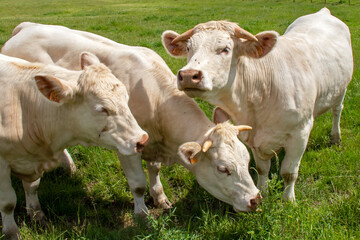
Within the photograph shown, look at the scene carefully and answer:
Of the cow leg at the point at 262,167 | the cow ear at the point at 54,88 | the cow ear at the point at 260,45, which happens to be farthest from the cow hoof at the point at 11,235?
the cow ear at the point at 260,45

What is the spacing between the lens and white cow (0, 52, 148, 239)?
11.3 feet

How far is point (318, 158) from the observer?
200 inches

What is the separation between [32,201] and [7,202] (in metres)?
0.50

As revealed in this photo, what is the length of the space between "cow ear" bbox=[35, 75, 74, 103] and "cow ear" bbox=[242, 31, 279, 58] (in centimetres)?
180

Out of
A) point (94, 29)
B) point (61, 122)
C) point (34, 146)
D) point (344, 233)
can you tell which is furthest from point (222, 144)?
point (94, 29)

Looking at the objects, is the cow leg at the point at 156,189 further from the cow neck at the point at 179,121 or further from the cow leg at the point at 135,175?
the cow neck at the point at 179,121

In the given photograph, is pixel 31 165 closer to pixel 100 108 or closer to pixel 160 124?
pixel 100 108

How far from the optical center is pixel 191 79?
3.27 metres

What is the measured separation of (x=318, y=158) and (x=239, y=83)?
1.89 meters

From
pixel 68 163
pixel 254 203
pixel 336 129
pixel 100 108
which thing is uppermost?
pixel 100 108

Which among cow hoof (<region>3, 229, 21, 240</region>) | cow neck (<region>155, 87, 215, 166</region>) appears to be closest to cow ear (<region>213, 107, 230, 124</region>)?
cow neck (<region>155, 87, 215, 166</region>)

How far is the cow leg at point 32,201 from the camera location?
418 centimetres

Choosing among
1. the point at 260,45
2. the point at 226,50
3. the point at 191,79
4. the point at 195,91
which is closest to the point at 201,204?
the point at 195,91

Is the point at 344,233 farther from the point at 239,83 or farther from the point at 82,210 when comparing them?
the point at 82,210
